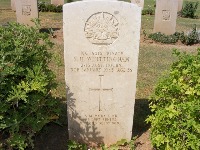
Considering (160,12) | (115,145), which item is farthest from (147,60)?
(115,145)

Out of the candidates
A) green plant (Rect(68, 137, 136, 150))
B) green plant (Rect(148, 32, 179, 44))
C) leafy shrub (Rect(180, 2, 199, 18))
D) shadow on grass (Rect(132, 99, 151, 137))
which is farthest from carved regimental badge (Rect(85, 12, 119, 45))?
leafy shrub (Rect(180, 2, 199, 18))

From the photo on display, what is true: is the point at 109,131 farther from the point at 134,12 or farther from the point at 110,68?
the point at 134,12

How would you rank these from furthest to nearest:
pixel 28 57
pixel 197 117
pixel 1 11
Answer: pixel 1 11 < pixel 28 57 < pixel 197 117

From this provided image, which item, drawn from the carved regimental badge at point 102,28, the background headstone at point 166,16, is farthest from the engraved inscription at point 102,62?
the background headstone at point 166,16

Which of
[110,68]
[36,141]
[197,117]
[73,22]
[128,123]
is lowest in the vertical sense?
[36,141]

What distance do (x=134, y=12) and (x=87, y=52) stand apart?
2.64ft

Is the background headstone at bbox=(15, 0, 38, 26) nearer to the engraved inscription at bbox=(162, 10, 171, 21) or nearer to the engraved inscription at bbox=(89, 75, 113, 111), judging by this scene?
the engraved inscription at bbox=(162, 10, 171, 21)

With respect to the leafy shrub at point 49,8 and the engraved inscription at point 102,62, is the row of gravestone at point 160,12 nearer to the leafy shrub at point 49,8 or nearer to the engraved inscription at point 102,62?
the leafy shrub at point 49,8

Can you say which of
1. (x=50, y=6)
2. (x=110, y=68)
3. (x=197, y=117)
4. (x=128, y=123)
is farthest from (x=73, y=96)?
(x=50, y=6)

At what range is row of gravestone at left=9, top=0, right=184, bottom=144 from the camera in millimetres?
3658

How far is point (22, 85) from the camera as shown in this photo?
325 cm

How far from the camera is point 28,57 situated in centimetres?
360

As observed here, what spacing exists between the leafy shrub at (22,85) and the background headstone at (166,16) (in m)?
7.52

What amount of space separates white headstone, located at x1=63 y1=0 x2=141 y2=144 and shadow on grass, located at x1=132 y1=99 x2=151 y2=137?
0.36m
